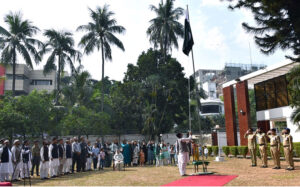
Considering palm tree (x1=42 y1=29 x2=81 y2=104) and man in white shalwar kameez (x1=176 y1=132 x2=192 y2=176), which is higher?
palm tree (x1=42 y1=29 x2=81 y2=104)

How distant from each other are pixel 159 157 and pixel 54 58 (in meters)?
19.3

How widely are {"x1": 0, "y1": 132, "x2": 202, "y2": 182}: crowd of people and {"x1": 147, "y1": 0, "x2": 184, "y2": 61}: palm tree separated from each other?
1910cm

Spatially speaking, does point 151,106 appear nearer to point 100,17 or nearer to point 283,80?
point 100,17

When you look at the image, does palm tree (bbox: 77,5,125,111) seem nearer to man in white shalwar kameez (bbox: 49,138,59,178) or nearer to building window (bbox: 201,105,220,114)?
man in white shalwar kameez (bbox: 49,138,59,178)

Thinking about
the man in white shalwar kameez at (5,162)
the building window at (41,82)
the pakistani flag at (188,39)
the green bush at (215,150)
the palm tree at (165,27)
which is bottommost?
the green bush at (215,150)

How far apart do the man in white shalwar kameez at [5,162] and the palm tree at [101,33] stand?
754 inches

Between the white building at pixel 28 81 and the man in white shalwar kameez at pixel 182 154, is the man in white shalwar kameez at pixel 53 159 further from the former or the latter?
the white building at pixel 28 81

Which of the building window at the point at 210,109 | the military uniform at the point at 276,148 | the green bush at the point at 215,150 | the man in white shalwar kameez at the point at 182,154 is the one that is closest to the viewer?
the man in white shalwar kameez at the point at 182,154

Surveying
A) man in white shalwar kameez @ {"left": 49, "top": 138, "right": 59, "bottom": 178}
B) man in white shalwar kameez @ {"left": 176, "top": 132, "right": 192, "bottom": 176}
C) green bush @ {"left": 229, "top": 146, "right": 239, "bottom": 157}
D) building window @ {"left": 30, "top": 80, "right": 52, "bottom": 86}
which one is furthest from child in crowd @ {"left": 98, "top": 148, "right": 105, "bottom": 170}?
building window @ {"left": 30, "top": 80, "right": 52, "bottom": 86}

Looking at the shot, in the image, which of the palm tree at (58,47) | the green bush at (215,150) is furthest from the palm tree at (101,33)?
the green bush at (215,150)

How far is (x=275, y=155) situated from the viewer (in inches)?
484

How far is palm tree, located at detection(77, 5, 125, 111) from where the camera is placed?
30.2 metres

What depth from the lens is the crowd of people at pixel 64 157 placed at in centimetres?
1211

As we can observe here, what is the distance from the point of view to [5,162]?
11773 millimetres
